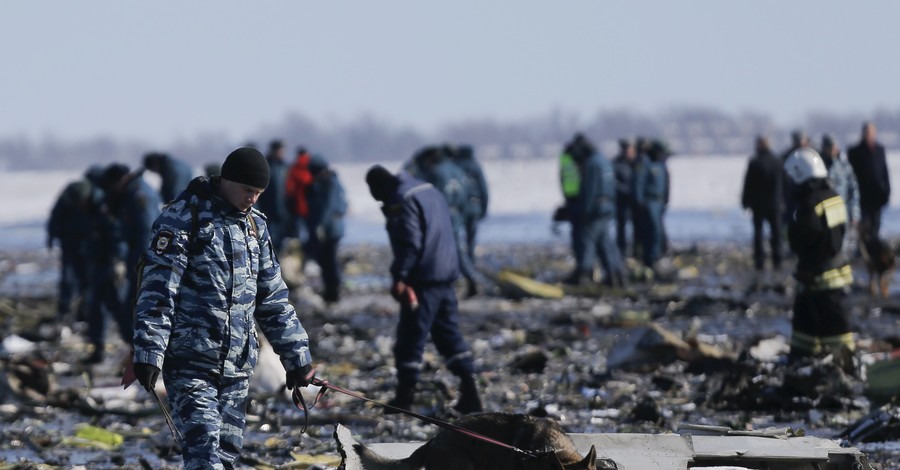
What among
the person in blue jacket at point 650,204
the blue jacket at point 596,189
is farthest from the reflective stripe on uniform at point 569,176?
the person in blue jacket at point 650,204

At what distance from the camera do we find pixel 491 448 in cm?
575

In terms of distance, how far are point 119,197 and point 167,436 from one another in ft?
13.4

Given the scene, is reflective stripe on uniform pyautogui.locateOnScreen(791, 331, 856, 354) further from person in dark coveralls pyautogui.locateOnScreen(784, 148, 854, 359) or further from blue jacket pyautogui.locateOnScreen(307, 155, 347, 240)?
blue jacket pyautogui.locateOnScreen(307, 155, 347, 240)

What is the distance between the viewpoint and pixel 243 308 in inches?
226

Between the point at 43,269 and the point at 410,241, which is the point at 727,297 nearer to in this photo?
the point at 410,241

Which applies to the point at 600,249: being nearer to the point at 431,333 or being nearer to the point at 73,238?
the point at 73,238

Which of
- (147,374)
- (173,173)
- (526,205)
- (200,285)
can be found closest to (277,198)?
(173,173)

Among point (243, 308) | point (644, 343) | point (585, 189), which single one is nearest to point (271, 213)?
point (585, 189)

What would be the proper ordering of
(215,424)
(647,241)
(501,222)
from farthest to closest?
(501,222)
(647,241)
(215,424)

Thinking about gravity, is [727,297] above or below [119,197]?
below

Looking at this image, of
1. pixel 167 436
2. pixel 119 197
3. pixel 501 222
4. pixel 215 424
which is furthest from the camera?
pixel 501 222

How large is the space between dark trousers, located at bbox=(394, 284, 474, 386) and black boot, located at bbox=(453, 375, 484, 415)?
49 mm

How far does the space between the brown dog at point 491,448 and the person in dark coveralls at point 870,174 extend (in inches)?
507

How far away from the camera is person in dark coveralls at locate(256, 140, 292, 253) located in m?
18.3
